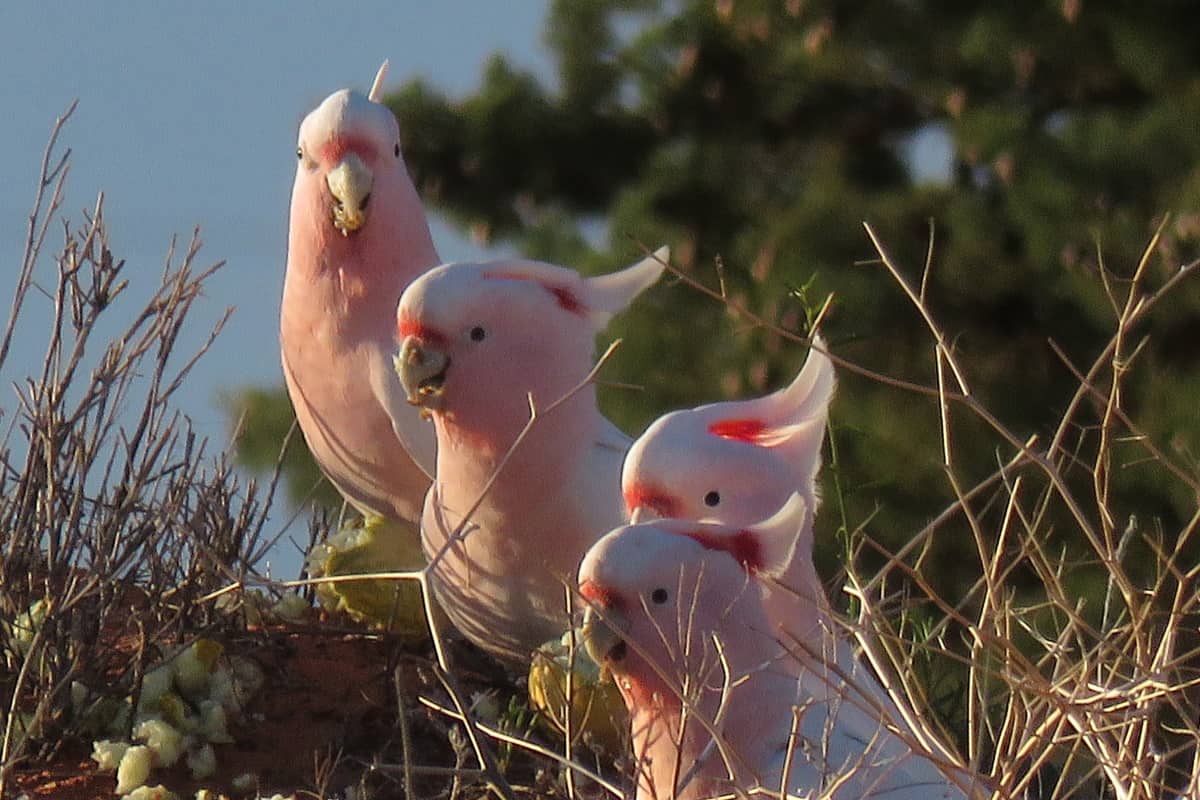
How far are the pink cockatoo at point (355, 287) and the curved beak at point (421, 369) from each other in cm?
40

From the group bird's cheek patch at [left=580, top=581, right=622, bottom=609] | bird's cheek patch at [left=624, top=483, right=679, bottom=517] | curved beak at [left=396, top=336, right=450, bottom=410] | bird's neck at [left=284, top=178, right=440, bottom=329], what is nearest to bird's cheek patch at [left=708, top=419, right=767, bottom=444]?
bird's cheek patch at [left=624, top=483, right=679, bottom=517]

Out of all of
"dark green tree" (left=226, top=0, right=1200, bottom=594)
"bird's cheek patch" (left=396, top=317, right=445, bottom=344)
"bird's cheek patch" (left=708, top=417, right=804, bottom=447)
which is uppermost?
"bird's cheek patch" (left=396, top=317, right=445, bottom=344)

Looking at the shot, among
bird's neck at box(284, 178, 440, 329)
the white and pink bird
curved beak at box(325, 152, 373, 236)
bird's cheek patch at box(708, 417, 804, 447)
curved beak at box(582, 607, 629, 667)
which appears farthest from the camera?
bird's neck at box(284, 178, 440, 329)

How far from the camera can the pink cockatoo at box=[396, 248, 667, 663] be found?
333 cm

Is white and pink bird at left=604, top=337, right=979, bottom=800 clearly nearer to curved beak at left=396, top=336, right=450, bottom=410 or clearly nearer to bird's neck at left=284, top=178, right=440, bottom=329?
curved beak at left=396, top=336, right=450, bottom=410

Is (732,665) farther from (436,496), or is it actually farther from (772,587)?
(436,496)

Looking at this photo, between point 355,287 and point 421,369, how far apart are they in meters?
0.59

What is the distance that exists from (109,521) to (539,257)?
392cm

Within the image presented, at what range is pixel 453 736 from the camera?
7.66ft

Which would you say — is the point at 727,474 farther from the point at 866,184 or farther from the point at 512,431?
the point at 866,184

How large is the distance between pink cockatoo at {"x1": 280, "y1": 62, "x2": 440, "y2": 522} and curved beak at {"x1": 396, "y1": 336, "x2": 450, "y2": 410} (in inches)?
15.8

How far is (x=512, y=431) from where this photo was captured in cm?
338

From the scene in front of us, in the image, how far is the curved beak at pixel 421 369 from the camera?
130 inches

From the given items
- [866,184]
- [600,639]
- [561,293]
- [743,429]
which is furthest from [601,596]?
[866,184]
